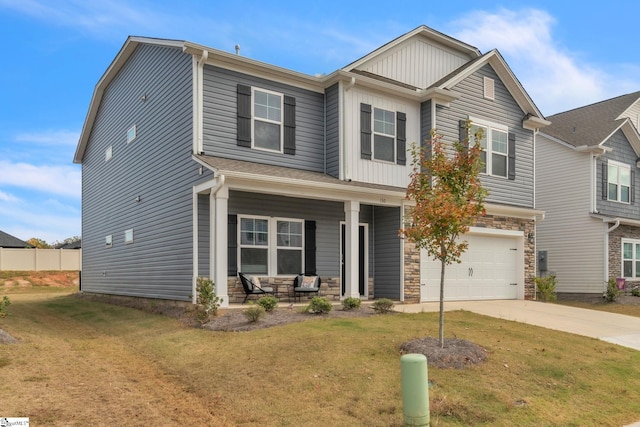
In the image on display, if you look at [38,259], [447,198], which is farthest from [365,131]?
[38,259]

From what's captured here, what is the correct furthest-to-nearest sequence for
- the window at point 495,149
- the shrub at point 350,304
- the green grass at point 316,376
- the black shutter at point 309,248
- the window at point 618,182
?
the window at point 618,182, the window at point 495,149, the black shutter at point 309,248, the shrub at point 350,304, the green grass at point 316,376

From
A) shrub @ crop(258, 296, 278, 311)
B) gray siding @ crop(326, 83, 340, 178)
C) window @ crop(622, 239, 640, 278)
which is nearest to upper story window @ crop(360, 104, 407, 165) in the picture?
gray siding @ crop(326, 83, 340, 178)

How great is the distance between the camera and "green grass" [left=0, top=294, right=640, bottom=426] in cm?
560

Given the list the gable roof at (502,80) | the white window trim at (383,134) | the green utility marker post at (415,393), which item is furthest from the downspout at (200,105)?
the green utility marker post at (415,393)

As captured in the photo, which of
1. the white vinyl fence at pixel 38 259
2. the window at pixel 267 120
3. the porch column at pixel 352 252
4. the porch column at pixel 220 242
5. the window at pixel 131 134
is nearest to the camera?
the porch column at pixel 220 242

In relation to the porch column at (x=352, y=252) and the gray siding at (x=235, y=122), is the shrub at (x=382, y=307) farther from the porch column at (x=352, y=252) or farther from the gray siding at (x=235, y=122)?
the gray siding at (x=235, y=122)

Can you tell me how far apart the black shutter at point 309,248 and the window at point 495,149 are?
600 centimetres

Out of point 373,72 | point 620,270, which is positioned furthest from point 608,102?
point 373,72

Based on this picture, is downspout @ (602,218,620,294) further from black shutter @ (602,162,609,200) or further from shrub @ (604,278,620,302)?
black shutter @ (602,162,609,200)

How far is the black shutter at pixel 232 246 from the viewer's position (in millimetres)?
12023

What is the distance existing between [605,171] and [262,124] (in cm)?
1405

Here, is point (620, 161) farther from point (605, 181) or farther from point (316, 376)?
point (316, 376)

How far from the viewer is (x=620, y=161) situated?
20484 millimetres

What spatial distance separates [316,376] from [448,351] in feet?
6.90
